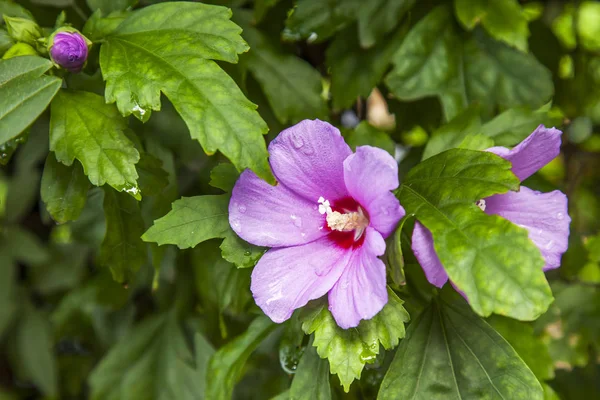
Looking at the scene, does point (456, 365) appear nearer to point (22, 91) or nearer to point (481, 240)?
point (481, 240)

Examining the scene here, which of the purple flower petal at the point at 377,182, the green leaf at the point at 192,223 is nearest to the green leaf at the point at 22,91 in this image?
the green leaf at the point at 192,223

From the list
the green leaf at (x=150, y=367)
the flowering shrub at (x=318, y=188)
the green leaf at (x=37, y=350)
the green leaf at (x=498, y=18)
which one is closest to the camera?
the flowering shrub at (x=318, y=188)

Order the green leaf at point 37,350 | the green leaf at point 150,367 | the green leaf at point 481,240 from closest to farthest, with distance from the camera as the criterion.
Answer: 1. the green leaf at point 481,240
2. the green leaf at point 150,367
3. the green leaf at point 37,350

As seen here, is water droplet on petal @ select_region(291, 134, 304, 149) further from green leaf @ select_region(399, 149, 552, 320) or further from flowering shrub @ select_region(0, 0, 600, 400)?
green leaf @ select_region(399, 149, 552, 320)

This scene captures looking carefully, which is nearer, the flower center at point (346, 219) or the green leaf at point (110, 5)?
the flower center at point (346, 219)

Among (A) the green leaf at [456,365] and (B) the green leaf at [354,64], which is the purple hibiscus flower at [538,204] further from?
(B) the green leaf at [354,64]

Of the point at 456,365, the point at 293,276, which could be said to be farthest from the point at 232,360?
the point at 456,365

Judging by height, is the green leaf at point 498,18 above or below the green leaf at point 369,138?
above

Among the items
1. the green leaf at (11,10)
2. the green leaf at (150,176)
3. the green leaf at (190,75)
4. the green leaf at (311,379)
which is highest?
the green leaf at (11,10)
